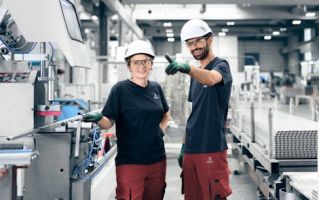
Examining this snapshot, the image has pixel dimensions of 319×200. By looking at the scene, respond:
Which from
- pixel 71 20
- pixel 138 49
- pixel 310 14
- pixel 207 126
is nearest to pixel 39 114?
pixel 71 20

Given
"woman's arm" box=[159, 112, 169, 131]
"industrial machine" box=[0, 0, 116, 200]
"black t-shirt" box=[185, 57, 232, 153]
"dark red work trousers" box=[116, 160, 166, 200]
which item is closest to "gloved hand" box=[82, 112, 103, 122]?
"industrial machine" box=[0, 0, 116, 200]

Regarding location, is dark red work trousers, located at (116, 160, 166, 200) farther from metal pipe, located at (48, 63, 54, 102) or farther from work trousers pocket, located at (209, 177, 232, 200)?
metal pipe, located at (48, 63, 54, 102)

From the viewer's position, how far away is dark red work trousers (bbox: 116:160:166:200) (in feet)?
6.74

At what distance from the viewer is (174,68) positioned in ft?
5.80

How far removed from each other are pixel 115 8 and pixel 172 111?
2.18 meters

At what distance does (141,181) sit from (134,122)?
13.1 inches

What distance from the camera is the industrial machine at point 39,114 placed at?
1546mm

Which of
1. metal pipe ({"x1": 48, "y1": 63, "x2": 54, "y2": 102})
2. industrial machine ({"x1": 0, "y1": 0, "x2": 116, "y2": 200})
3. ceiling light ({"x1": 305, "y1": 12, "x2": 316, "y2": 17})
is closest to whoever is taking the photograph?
industrial machine ({"x1": 0, "y1": 0, "x2": 116, "y2": 200})

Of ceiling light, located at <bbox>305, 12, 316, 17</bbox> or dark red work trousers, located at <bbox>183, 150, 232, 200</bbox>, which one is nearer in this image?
dark red work trousers, located at <bbox>183, 150, 232, 200</bbox>

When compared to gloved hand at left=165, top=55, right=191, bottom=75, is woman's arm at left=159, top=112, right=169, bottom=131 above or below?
below

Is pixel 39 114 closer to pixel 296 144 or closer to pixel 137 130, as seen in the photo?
pixel 137 130

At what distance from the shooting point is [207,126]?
2.18 metres

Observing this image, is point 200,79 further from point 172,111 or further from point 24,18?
point 172,111

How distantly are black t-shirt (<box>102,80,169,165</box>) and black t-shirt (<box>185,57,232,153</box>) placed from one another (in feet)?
0.79
